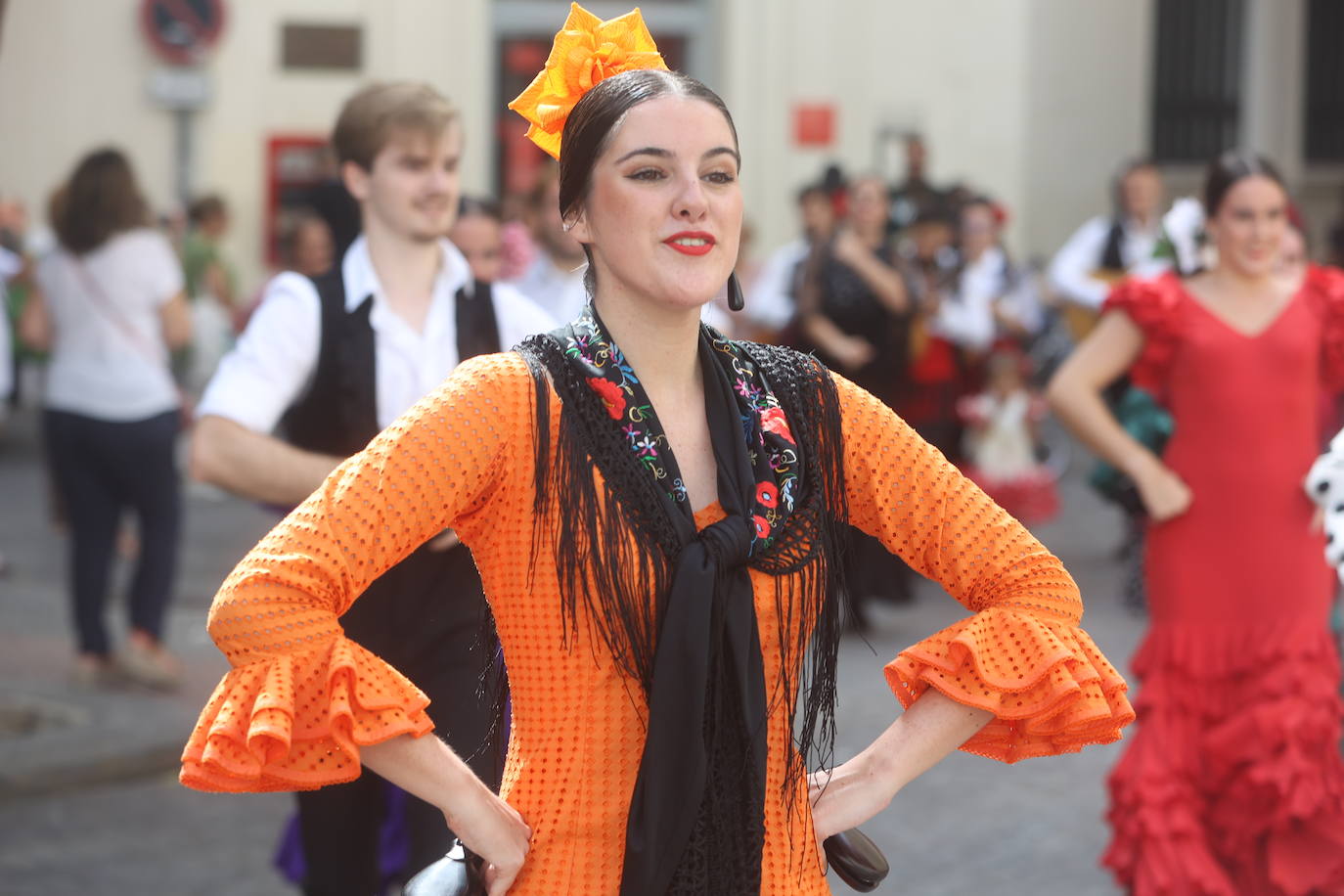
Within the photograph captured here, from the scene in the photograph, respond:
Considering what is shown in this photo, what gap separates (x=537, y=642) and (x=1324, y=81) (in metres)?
19.7

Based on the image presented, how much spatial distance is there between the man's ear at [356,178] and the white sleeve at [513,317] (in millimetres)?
339

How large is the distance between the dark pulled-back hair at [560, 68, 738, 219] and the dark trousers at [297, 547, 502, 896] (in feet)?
4.69

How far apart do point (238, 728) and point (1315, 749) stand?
10.9 ft

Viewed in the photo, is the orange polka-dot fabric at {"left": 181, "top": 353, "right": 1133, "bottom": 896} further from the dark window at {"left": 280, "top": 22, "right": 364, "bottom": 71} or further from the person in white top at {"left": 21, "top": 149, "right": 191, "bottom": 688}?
the dark window at {"left": 280, "top": 22, "right": 364, "bottom": 71}

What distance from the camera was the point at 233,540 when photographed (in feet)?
37.6

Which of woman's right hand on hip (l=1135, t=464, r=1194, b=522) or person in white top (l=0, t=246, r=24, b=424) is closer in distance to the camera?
woman's right hand on hip (l=1135, t=464, r=1194, b=522)

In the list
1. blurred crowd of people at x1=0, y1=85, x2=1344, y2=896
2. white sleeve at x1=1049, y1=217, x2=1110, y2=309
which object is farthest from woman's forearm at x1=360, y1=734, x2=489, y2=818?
white sleeve at x1=1049, y1=217, x2=1110, y2=309

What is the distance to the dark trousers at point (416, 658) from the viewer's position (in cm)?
387

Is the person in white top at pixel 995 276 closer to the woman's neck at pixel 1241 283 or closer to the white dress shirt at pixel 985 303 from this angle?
the white dress shirt at pixel 985 303

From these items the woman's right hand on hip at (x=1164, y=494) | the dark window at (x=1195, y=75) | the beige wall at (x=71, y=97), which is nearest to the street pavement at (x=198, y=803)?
the woman's right hand on hip at (x=1164, y=494)

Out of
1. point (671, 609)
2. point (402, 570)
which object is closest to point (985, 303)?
point (402, 570)

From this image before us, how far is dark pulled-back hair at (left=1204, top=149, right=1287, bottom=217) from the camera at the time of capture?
5156 millimetres

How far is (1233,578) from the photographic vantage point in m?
4.98

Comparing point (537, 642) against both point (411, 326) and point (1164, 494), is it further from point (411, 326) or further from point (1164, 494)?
point (1164, 494)
